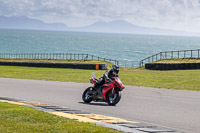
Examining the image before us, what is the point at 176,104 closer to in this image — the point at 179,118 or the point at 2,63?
the point at 179,118

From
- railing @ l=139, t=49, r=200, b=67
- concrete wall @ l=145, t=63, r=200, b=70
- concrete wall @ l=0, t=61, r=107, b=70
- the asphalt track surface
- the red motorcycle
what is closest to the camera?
the asphalt track surface

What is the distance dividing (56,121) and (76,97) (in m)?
6.13

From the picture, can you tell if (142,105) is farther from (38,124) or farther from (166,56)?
(166,56)

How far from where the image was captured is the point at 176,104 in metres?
12.3

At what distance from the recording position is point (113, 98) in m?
12.2

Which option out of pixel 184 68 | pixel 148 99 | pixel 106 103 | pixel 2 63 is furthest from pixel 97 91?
pixel 2 63

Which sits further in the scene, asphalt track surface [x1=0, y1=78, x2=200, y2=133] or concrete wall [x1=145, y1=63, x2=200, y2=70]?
concrete wall [x1=145, y1=63, x2=200, y2=70]

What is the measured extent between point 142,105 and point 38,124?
486cm

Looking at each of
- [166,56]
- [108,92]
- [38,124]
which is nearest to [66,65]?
[108,92]

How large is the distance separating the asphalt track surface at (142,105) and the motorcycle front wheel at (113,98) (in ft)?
0.64

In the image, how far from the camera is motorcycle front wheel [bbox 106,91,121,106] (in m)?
12.1

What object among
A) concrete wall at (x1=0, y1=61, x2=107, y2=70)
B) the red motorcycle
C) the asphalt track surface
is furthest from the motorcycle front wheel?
concrete wall at (x1=0, y1=61, x2=107, y2=70)

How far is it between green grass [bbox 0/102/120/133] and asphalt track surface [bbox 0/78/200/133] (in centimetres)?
192

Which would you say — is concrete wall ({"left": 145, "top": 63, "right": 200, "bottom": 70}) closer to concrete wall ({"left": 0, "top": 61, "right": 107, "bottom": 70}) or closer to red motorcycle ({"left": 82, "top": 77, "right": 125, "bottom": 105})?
concrete wall ({"left": 0, "top": 61, "right": 107, "bottom": 70})
